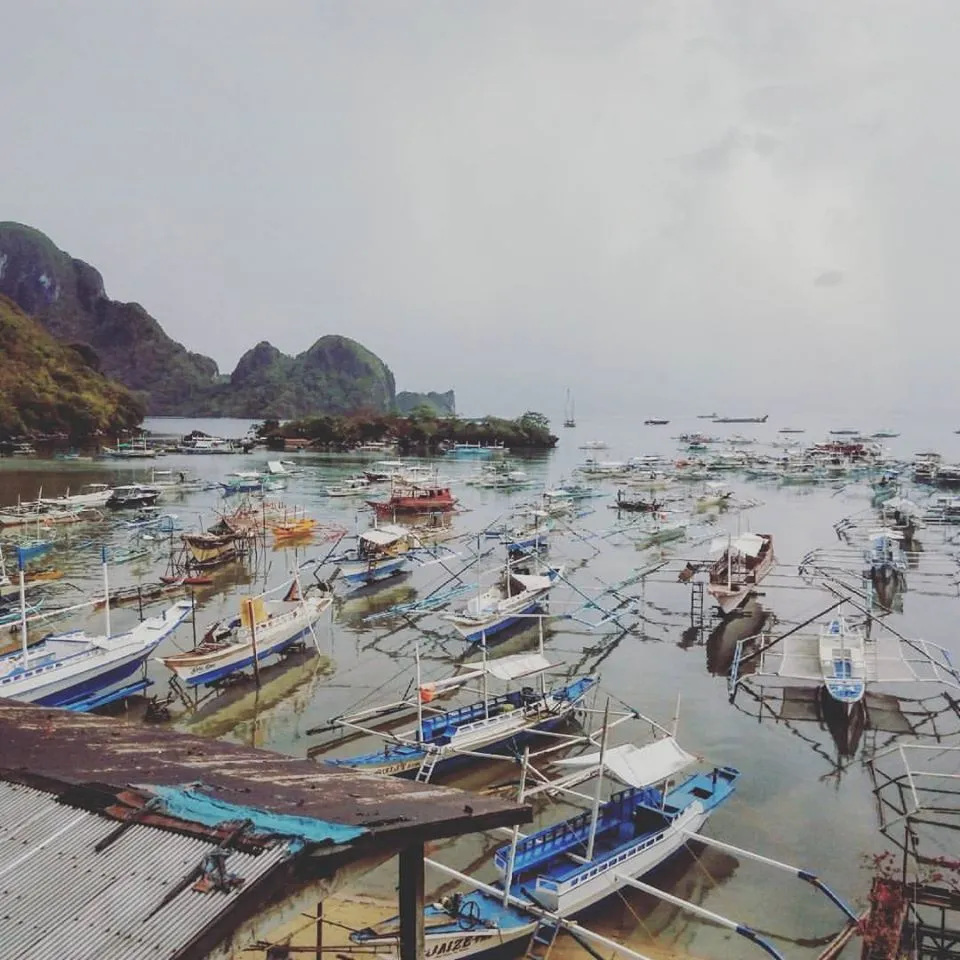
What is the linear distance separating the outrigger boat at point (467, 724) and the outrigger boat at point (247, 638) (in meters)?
4.27

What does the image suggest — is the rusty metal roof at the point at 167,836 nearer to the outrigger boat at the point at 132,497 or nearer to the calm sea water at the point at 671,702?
the calm sea water at the point at 671,702

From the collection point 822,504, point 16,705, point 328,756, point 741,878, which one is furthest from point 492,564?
point 822,504

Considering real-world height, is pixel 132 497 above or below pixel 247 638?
above

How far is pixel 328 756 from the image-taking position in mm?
15953

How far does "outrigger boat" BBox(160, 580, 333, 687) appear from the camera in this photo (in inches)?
752

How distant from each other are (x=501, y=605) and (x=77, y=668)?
12.1 m

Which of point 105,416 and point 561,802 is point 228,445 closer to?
point 105,416

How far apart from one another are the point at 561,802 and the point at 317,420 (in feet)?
342

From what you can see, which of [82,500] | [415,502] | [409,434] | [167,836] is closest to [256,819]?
[167,836]

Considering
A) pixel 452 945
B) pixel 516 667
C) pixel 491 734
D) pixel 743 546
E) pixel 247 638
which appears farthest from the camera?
pixel 743 546

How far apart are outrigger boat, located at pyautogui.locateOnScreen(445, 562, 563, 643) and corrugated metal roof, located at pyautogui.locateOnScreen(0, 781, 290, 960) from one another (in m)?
17.6

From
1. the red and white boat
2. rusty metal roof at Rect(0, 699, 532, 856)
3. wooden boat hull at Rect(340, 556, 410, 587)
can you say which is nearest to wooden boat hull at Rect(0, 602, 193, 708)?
wooden boat hull at Rect(340, 556, 410, 587)

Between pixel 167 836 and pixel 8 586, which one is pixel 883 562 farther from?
pixel 167 836

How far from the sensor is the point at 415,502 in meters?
52.7
